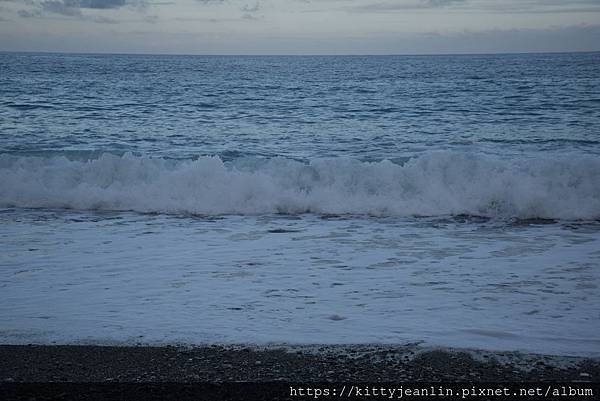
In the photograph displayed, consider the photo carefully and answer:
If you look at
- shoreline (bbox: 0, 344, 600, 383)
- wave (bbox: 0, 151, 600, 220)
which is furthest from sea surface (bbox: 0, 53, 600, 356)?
shoreline (bbox: 0, 344, 600, 383)

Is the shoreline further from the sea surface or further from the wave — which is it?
the wave

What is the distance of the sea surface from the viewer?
455cm

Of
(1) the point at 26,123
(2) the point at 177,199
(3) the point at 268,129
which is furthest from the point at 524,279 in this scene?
(1) the point at 26,123

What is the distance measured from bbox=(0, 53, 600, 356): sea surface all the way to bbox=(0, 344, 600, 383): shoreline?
22 cm

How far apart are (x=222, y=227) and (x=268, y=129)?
11.3 metres

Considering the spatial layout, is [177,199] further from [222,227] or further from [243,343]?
[243,343]

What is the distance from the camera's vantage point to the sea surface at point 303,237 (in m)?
4.55

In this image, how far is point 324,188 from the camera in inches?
402

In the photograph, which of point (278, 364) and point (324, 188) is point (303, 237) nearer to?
point (324, 188)

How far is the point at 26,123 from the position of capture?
1961cm

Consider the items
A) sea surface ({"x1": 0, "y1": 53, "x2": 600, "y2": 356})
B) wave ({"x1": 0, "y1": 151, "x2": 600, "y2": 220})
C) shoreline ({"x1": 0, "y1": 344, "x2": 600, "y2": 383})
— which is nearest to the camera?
shoreline ({"x1": 0, "y1": 344, "x2": 600, "y2": 383})

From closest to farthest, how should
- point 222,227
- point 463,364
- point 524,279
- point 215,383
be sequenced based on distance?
point 215,383 < point 463,364 < point 524,279 < point 222,227

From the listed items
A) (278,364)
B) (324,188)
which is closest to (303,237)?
(324,188)

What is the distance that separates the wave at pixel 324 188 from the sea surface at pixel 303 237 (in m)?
0.04
